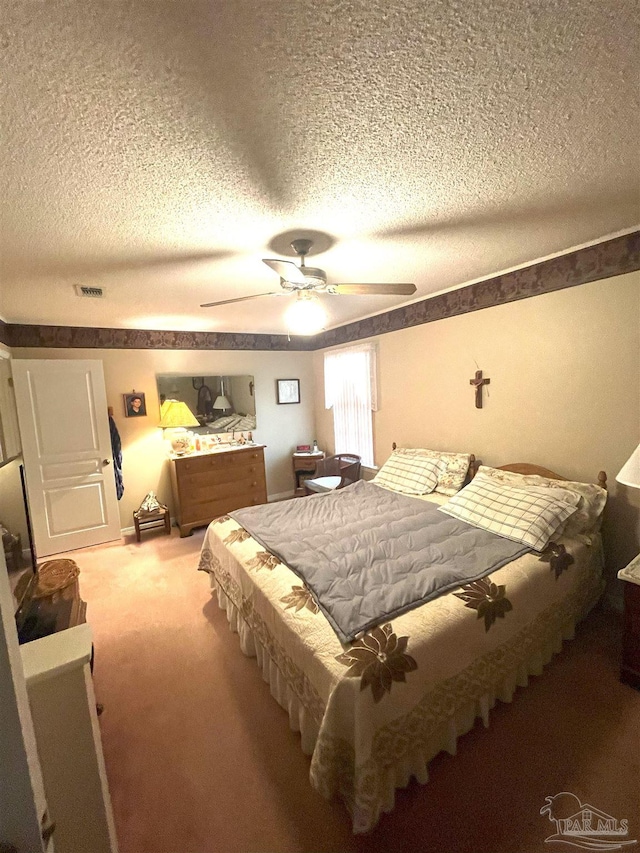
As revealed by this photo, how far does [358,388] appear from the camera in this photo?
429 centimetres

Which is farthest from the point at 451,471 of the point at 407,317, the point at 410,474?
the point at 407,317

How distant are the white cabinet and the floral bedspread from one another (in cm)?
71

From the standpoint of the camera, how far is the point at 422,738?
138cm

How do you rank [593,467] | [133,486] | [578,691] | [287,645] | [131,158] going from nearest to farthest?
[131,158] → [287,645] → [578,691] → [593,467] → [133,486]

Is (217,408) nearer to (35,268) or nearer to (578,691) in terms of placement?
(35,268)

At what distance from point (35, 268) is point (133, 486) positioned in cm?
266

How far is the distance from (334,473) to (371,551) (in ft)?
7.94

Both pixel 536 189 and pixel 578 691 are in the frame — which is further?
pixel 578 691

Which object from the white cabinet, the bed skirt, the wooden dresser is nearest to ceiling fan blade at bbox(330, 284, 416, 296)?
the white cabinet

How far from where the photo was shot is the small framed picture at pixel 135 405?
3986 millimetres

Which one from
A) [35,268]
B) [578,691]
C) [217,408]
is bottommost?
[578,691]

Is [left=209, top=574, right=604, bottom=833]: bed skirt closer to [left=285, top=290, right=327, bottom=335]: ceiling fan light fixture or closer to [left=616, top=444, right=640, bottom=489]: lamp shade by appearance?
[left=616, top=444, right=640, bottom=489]: lamp shade

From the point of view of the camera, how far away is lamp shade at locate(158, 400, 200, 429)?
4031mm

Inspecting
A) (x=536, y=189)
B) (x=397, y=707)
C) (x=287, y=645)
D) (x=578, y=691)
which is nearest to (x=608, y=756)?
(x=578, y=691)
